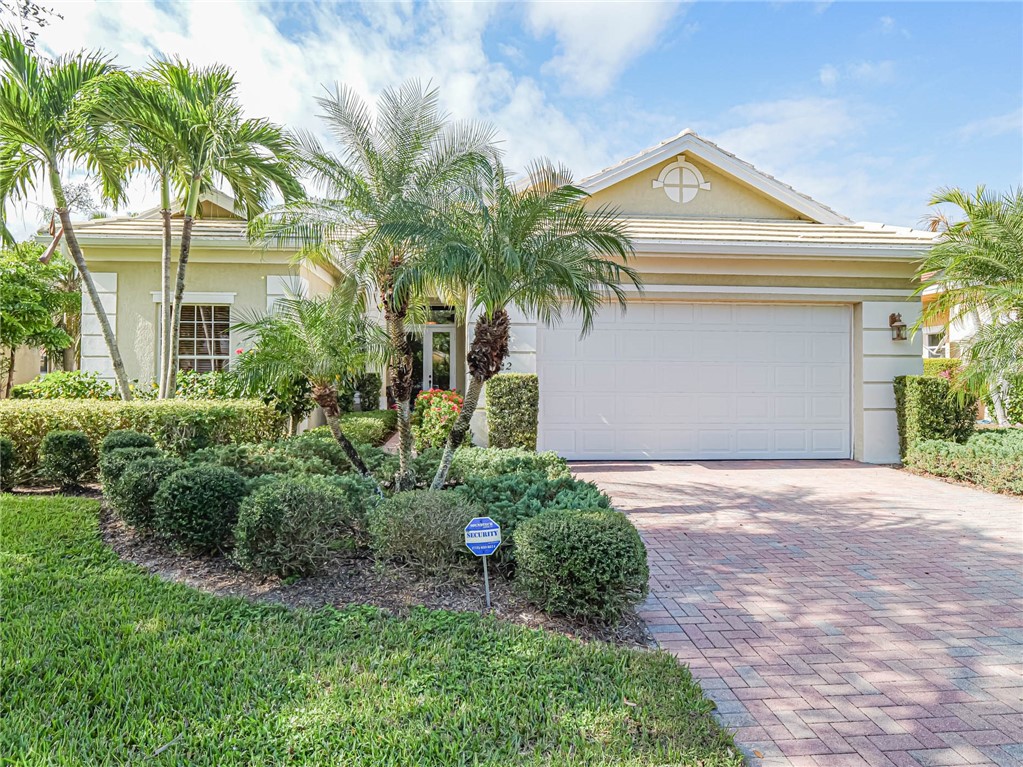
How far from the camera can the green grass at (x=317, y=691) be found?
7.85ft

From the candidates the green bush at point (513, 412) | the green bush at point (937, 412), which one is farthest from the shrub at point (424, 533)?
the green bush at point (937, 412)

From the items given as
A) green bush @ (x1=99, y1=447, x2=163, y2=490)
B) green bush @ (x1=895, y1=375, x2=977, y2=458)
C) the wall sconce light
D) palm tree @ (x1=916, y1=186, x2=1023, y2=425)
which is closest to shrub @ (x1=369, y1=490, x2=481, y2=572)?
green bush @ (x1=99, y1=447, x2=163, y2=490)

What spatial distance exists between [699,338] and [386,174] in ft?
21.5

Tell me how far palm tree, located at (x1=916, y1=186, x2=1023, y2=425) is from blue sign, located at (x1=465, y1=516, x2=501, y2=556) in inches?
324

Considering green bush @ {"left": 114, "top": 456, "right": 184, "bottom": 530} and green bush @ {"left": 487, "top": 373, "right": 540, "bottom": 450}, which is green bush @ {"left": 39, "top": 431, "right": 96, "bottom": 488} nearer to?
green bush @ {"left": 114, "top": 456, "right": 184, "bottom": 530}

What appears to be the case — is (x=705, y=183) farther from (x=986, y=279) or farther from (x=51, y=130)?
(x=51, y=130)

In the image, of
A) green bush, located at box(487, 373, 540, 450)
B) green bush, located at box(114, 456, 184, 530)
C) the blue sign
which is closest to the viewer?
the blue sign

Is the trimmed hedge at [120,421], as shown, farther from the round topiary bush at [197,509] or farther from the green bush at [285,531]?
the green bush at [285,531]

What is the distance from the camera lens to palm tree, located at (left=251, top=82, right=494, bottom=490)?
5.88 m

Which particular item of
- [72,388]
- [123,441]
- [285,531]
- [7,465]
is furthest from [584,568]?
[72,388]

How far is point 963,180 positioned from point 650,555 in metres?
9.01

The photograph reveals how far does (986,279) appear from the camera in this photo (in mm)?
8766

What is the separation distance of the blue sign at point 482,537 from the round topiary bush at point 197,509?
2.14 metres

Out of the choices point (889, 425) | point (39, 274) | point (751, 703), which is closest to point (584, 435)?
point (889, 425)
